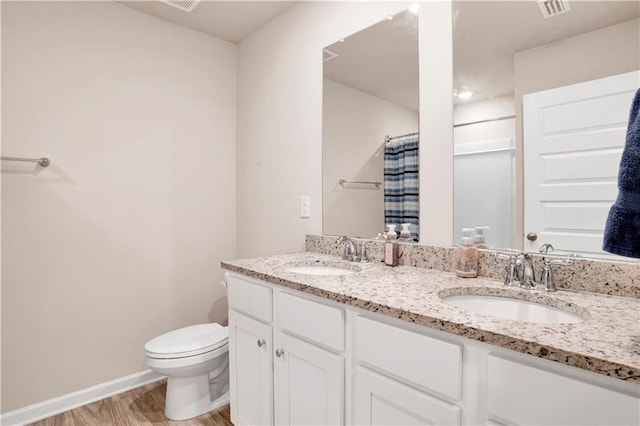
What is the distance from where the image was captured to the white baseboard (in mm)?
1824

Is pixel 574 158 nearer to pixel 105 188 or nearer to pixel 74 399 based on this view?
pixel 105 188

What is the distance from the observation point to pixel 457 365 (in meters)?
0.84

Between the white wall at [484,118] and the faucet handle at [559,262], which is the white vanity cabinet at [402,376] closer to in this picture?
the faucet handle at [559,262]

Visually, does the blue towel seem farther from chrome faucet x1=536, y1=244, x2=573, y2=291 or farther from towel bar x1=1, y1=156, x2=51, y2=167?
towel bar x1=1, y1=156, x2=51, y2=167

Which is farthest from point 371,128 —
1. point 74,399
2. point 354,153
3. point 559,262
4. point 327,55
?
point 74,399

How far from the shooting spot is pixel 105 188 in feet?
6.93

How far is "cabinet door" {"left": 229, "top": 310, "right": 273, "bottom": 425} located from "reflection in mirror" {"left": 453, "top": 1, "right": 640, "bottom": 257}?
99cm

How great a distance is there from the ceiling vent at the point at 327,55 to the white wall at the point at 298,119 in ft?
0.13

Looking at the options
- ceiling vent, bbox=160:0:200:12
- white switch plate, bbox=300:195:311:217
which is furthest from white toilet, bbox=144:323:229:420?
ceiling vent, bbox=160:0:200:12

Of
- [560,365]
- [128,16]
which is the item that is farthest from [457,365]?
[128,16]

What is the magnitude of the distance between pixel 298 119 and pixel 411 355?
163 centimetres

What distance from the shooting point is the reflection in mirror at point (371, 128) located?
161 cm

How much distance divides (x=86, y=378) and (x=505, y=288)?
2390mm

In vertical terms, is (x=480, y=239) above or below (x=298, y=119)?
below
